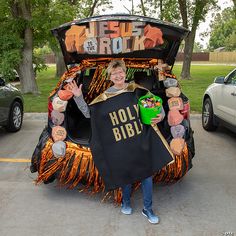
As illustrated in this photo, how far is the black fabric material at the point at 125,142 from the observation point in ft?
10.8

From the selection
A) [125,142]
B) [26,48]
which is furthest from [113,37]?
[26,48]

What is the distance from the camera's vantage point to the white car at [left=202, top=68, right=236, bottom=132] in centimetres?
601

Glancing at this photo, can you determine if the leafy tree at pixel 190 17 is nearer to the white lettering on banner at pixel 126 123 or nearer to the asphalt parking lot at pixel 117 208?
the asphalt parking lot at pixel 117 208

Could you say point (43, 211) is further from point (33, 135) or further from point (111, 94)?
point (33, 135)

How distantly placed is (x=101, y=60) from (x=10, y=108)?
356 cm

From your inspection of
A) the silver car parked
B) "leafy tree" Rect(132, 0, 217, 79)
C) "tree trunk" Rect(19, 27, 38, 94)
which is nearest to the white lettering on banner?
the silver car parked

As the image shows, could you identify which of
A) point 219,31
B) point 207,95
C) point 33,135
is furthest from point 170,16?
point 219,31

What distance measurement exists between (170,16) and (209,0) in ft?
7.53

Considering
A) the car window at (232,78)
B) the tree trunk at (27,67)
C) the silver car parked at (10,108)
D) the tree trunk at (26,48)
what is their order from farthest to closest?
the tree trunk at (27,67) → the tree trunk at (26,48) → the silver car parked at (10,108) → the car window at (232,78)

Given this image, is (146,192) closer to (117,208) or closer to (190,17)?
(117,208)

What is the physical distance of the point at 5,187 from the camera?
4.35 m

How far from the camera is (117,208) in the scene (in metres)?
3.78

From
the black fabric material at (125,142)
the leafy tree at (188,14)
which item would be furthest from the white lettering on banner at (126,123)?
the leafy tree at (188,14)

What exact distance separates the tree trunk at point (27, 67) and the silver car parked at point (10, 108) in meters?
4.42
